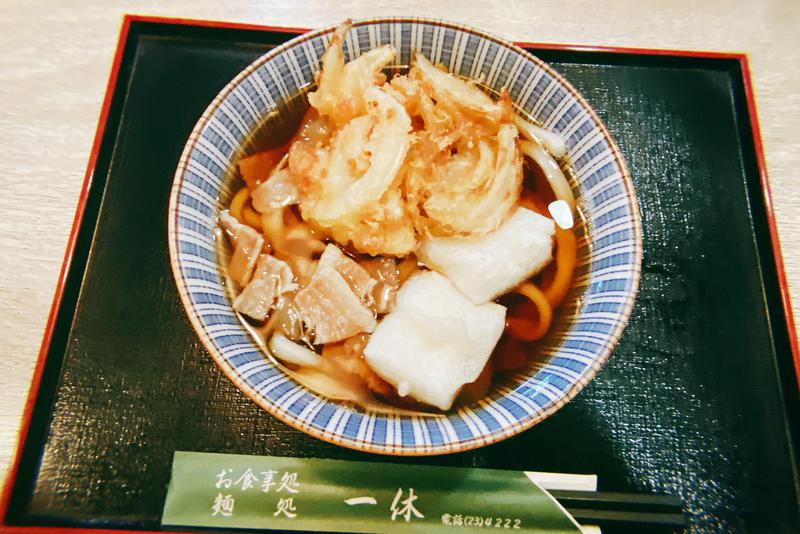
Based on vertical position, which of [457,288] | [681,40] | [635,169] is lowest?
[457,288]

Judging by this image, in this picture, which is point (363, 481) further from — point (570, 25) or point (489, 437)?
point (570, 25)

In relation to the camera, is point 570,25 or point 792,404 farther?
point 570,25

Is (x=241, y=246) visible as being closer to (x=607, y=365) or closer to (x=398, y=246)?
(x=398, y=246)

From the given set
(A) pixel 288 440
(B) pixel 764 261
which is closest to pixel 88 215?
(A) pixel 288 440

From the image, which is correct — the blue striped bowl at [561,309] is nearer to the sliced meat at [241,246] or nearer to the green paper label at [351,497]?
the sliced meat at [241,246]

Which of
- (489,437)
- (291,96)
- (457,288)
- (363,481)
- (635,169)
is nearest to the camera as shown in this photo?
(489,437)

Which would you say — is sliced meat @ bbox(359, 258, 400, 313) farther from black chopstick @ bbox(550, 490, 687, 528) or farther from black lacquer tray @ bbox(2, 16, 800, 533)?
black chopstick @ bbox(550, 490, 687, 528)

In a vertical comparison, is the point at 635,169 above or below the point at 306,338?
above

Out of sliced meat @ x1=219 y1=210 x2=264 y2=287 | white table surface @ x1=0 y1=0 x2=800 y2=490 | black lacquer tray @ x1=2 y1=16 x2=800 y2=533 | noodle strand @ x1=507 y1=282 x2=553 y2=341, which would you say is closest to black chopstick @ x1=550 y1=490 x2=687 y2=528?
black lacquer tray @ x1=2 y1=16 x2=800 y2=533

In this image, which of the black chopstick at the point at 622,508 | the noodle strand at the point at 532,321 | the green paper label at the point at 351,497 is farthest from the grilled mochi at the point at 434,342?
the black chopstick at the point at 622,508
